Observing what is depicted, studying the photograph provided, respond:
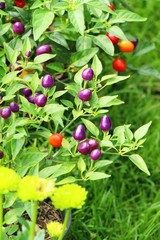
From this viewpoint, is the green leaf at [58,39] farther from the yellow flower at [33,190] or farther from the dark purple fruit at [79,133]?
the yellow flower at [33,190]

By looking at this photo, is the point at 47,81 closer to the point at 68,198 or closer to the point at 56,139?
the point at 56,139

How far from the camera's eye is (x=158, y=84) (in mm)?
3088

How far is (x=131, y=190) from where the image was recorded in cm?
255

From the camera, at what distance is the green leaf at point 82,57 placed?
208cm

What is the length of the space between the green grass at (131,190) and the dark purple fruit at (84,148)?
1.66ft

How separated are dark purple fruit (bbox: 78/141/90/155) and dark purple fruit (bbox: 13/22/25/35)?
1.50ft

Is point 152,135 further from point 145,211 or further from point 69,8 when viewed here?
point 69,8

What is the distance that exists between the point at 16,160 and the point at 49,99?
0.21m

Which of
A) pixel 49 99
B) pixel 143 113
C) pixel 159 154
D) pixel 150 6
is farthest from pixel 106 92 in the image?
pixel 49 99

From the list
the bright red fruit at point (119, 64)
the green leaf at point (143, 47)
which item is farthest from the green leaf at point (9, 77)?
the green leaf at point (143, 47)

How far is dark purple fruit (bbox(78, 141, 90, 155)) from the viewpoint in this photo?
1807 millimetres

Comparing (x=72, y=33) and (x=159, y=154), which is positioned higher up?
(x=72, y=33)

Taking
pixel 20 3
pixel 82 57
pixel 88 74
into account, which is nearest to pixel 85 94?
pixel 88 74

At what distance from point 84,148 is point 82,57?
0.40 m
